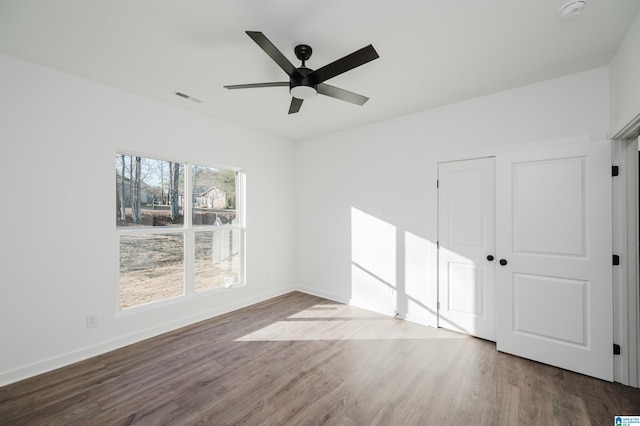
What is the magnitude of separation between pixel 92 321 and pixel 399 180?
4.08 m

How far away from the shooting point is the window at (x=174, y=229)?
3.19m

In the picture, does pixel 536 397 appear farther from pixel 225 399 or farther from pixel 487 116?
pixel 487 116

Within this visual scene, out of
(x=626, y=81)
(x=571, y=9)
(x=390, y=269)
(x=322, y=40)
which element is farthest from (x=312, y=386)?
(x=626, y=81)

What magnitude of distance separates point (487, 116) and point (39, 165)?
478 cm

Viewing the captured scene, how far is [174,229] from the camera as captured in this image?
358 centimetres

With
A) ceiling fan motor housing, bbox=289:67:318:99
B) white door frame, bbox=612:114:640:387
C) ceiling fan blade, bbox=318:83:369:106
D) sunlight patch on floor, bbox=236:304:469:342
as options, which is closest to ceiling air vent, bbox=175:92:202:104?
ceiling fan motor housing, bbox=289:67:318:99

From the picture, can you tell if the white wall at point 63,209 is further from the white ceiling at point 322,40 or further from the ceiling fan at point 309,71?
the ceiling fan at point 309,71

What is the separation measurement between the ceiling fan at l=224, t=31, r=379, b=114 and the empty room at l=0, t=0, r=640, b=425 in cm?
2

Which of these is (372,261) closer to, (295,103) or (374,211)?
(374,211)

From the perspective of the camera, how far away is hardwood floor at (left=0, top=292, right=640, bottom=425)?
1.97 meters

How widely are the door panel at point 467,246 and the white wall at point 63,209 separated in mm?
3507

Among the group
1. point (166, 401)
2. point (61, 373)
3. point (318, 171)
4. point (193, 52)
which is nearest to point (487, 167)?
point (318, 171)

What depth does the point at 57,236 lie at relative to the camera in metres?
2.63

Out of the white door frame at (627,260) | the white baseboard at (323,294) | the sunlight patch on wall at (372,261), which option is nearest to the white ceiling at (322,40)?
the white door frame at (627,260)
